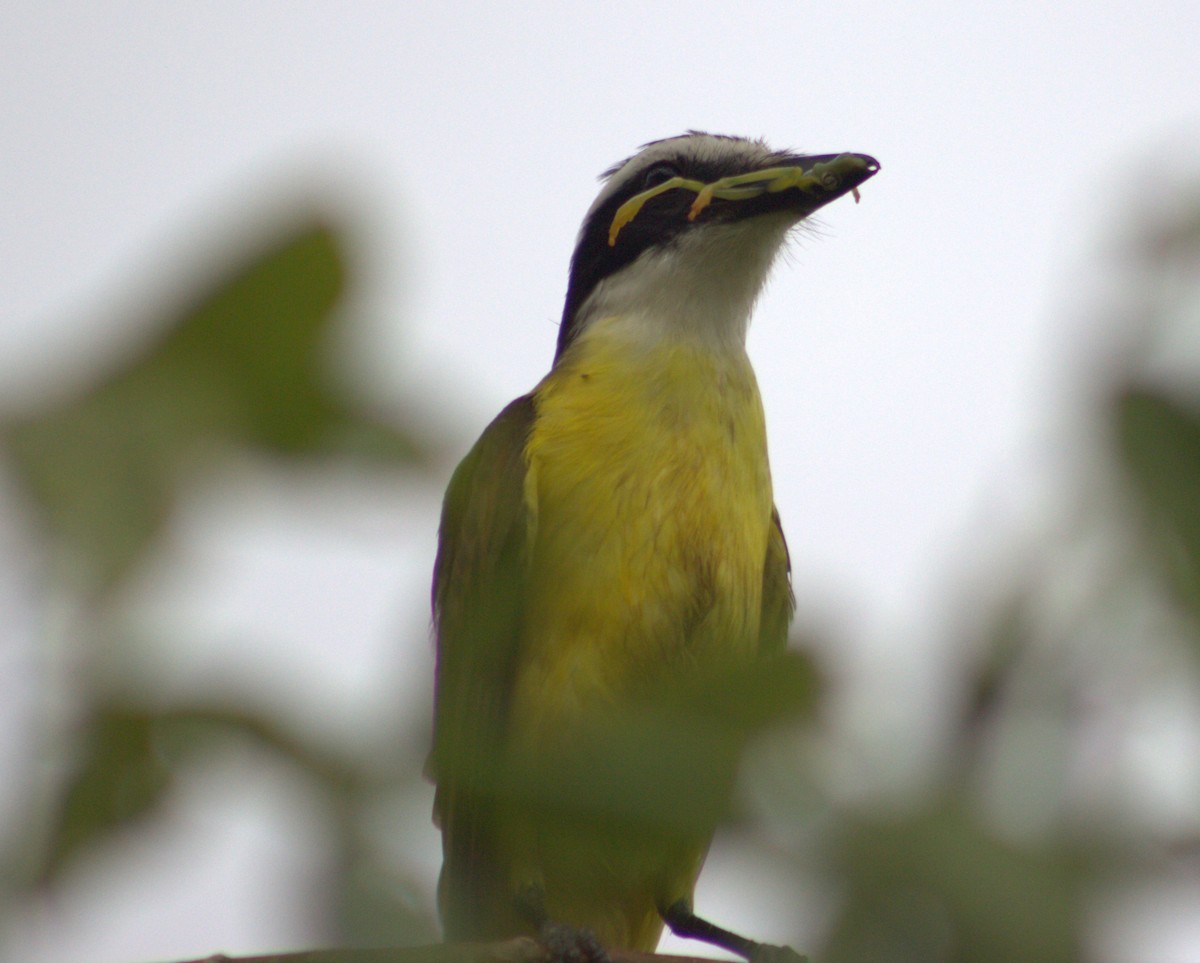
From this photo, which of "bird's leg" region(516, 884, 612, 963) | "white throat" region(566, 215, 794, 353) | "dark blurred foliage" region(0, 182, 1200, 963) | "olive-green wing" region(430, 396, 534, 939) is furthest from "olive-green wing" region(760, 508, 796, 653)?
"dark blurred foliage" region(0, 182, 1200, 963)

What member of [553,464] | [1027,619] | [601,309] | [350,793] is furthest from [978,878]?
[601,309]

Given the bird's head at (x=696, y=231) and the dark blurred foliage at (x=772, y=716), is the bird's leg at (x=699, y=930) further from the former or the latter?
the dark blurred foliage at (x=772, y=716)

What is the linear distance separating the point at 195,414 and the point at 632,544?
13.0ft

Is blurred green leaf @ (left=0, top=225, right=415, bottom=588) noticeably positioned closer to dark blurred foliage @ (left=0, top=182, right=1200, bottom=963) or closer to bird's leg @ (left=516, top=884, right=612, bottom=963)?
dark blurred foliage @ (left=0, top=182, right=1200, bottom=963)

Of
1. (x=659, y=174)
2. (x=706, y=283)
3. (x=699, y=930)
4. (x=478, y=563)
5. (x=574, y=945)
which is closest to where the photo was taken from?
(x=574, y=945)

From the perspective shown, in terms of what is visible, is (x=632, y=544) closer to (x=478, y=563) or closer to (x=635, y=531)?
(x=635, y=531)

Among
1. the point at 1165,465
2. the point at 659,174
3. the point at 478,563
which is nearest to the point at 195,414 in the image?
the point at 1165,465

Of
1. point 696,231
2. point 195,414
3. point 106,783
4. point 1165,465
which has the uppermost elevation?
point 696,231

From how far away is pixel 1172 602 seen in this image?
0.99 metres

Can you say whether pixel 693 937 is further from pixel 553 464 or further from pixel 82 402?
pixel 82 402

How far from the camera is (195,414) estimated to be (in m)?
1.04

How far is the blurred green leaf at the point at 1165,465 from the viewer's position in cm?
94

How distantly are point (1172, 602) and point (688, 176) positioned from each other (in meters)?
5.58

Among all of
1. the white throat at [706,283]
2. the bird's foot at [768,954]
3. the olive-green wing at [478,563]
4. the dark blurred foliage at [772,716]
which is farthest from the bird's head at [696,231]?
the dark blurred foliage at [772,716]
